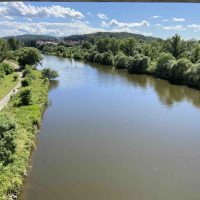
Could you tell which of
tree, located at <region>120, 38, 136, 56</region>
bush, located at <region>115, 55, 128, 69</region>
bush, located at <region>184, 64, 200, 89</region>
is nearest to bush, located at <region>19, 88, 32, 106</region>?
bush, located at <region>184, 64, 200, 89</region>

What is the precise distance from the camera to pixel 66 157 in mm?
19469

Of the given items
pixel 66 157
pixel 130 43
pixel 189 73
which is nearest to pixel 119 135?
pixel 66 157

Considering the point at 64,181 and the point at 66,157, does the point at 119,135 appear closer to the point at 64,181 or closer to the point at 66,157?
the point at 66,157

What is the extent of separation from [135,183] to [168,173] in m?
2.14

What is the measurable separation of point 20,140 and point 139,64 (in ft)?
141

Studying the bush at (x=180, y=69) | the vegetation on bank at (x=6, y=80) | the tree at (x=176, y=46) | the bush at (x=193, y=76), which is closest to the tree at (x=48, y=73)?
the vegetation on bank at (x=6, y=80)

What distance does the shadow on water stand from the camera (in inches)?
1470

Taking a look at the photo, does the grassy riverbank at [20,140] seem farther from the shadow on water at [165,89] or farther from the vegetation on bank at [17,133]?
the shadow on water at [165,89]

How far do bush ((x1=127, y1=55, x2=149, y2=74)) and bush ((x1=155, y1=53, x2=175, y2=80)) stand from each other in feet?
13.0

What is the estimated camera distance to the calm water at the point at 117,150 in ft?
51.8

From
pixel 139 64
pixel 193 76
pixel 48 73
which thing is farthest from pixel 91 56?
pixel 193 76

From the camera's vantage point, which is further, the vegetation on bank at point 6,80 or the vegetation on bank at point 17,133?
the vegetation on bank at point 6,80

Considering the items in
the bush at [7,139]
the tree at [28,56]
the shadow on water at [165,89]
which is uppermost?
the bush at [7,139]

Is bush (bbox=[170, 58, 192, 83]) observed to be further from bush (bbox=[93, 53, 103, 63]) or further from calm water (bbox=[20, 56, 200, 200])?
bush (bbox=[93, 53, 103, 63])
